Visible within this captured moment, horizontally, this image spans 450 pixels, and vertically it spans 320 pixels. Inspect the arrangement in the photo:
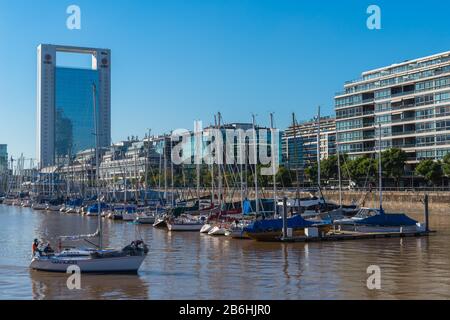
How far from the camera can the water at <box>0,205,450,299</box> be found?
33406 mm

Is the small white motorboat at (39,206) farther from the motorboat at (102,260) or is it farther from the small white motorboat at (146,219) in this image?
the motorboat at (102,260)

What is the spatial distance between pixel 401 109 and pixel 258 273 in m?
101

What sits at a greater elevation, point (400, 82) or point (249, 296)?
point (400, 82)

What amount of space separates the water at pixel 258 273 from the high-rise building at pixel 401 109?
6794cm

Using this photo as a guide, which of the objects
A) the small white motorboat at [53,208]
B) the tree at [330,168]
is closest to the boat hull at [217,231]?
the tree at [330,168]

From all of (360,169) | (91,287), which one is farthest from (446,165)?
(91,287)

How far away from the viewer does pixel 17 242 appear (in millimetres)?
63656

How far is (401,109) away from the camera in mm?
132750

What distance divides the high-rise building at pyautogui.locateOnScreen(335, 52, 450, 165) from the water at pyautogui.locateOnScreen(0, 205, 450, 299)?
67.9m

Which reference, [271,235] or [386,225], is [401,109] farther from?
[271,235]

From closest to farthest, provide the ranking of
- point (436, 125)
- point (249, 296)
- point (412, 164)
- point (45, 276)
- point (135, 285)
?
point (249, 296) < point (135, 285) < point (45, 276) < point (436, 125) < point (412, 164)
